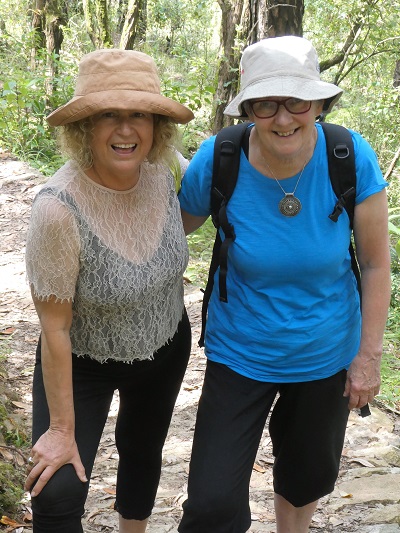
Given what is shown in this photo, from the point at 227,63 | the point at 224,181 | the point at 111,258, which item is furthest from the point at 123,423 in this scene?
the point at 227,63

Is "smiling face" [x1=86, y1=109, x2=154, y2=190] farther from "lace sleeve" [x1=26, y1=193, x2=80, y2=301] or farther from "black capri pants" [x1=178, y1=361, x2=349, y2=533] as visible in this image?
"black capri pants" [x1=178, y1=361, x2=349, y2=533]

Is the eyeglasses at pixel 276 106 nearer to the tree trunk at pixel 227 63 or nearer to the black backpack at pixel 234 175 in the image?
the black backpack at pixel 234 175

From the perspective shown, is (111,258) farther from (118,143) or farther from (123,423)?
(123,423)

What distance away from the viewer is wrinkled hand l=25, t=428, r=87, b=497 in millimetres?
2271

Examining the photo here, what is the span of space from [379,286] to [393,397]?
285 cm

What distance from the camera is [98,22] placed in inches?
442

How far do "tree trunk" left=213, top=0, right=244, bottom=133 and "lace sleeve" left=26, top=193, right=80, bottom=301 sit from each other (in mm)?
5313

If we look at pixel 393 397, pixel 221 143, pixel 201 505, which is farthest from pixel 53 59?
pixel 201 505

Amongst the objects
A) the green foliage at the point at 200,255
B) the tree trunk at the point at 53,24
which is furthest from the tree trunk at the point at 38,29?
the green foliage at the point at 200,255

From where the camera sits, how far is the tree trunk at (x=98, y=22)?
11.1m

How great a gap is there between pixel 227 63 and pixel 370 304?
5390 mm

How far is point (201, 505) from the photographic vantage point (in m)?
2.45

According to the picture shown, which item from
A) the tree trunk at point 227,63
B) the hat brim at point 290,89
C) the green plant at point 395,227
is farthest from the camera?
the tree trunk at point 227,63

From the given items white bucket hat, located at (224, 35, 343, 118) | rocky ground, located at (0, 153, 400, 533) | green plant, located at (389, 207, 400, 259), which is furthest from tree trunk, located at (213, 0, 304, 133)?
white bucket hat, located at (224, 35, 343, 118)
